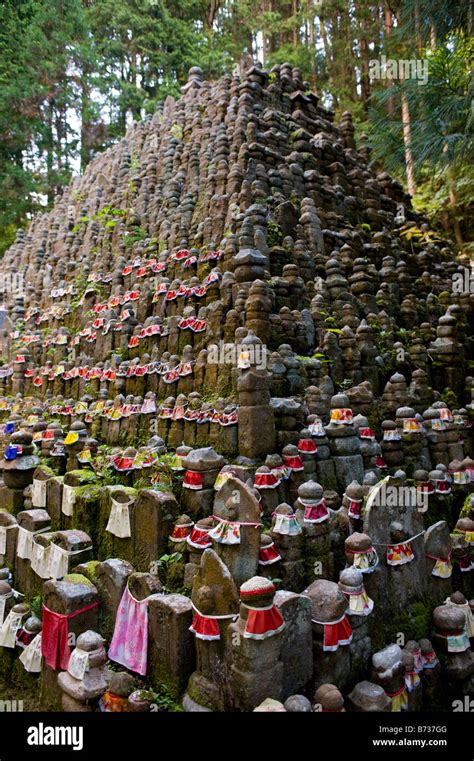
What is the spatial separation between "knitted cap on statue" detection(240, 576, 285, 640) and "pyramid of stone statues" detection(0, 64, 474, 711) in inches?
0.4

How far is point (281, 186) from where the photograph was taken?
28.4 ft

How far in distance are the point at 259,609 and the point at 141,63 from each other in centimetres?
2715

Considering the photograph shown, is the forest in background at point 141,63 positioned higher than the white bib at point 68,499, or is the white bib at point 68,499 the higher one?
the forest in background at point 141,63

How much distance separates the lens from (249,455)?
4.51 m

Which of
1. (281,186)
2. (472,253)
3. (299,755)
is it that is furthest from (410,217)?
(299,755)

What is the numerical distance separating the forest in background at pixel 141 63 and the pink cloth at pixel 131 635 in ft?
42.2

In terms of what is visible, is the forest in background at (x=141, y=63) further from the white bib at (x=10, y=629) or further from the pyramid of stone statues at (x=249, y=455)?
the white bib at (x=10, y=629)

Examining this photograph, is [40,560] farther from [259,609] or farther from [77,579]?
[259,609]

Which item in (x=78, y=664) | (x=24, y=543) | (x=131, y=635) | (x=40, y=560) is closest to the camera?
(x=78, y=664)

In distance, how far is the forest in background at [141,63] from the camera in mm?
17088

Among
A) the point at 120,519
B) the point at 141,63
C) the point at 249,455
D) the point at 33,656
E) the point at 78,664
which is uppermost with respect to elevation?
the point at 141,63

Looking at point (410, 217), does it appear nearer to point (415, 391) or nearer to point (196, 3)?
point (415, 391)

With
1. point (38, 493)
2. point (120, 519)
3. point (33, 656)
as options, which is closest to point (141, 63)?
point (38, 493)

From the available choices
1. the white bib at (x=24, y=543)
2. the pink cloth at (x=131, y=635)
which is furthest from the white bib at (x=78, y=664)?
the white bib at (x=24, y=543)
